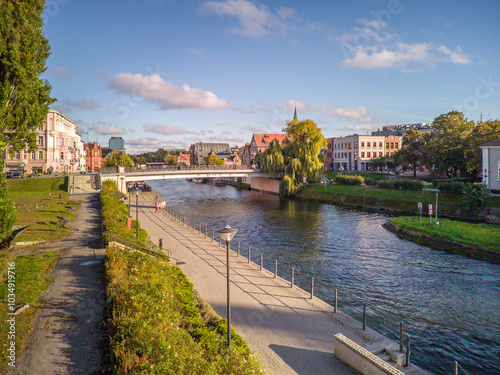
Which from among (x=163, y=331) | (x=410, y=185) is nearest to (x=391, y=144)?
(x=410, y=185)

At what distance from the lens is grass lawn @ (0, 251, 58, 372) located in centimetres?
940

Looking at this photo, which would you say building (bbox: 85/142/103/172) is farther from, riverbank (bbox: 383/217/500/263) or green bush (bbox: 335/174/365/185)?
riverbank (bbox: 383/217/500/263)

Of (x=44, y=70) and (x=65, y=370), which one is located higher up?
(x=44, y=70)

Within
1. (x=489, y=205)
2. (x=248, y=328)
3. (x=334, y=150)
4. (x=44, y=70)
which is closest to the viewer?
(x=248, y=328)

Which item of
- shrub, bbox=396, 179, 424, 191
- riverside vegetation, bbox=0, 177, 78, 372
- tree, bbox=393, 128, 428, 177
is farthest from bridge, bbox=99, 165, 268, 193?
tree, bbox=393, 128, 428, 177

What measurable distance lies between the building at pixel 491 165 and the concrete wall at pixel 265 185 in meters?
39.7

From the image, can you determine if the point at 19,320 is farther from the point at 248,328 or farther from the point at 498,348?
the point at 498,348

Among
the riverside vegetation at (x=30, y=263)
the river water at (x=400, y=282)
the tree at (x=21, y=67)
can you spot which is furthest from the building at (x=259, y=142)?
the tree at (x=21, y=67)

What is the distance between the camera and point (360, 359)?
9641 millimetres

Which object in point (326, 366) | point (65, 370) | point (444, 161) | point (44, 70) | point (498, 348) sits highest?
point (44, 70)

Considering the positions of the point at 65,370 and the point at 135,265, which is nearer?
the point at 65,370

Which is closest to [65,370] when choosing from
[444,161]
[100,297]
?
[100,297]

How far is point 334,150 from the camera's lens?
113 meters

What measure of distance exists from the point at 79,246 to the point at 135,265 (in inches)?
283
